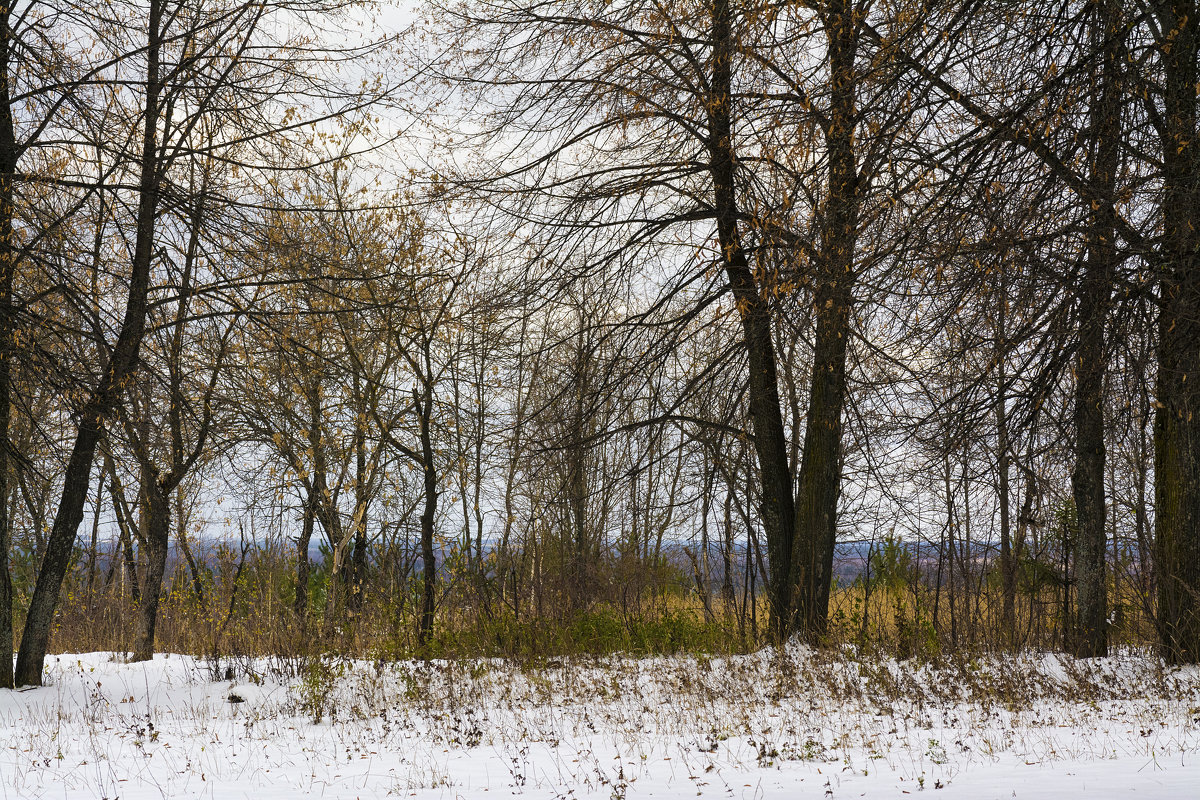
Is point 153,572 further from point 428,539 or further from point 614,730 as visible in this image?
point 614,730

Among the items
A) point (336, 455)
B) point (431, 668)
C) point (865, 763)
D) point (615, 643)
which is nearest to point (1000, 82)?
point (865, 763)

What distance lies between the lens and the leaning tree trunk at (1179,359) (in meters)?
6.73

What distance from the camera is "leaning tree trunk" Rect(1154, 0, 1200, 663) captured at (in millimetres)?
6734

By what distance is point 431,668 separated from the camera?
9922 millimetres

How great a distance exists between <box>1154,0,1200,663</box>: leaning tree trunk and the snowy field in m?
0.73

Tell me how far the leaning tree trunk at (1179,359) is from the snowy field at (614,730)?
73 centimetres

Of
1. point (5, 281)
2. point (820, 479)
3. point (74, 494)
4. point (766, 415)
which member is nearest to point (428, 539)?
point (74, 494)

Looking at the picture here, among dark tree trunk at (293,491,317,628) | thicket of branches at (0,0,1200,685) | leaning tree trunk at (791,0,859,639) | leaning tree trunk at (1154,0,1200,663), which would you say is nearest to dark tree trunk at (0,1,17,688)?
thicket of branches at (0,0,1200,685)

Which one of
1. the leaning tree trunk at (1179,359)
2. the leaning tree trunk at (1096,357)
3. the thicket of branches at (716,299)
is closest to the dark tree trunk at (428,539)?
the thicket of branches at (716,299)

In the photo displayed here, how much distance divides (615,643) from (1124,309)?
6643 mm

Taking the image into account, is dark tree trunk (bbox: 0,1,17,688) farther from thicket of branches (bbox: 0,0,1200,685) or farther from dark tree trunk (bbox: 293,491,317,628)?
dark tree trunk (bbox: 293,491,317,628)

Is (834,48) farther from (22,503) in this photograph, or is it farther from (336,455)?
(22,503)

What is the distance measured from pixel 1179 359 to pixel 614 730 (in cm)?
609

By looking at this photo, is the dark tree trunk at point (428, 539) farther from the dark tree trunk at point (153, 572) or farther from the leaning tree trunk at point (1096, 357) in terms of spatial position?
the leaning tree trunk at point (1096, 357)
